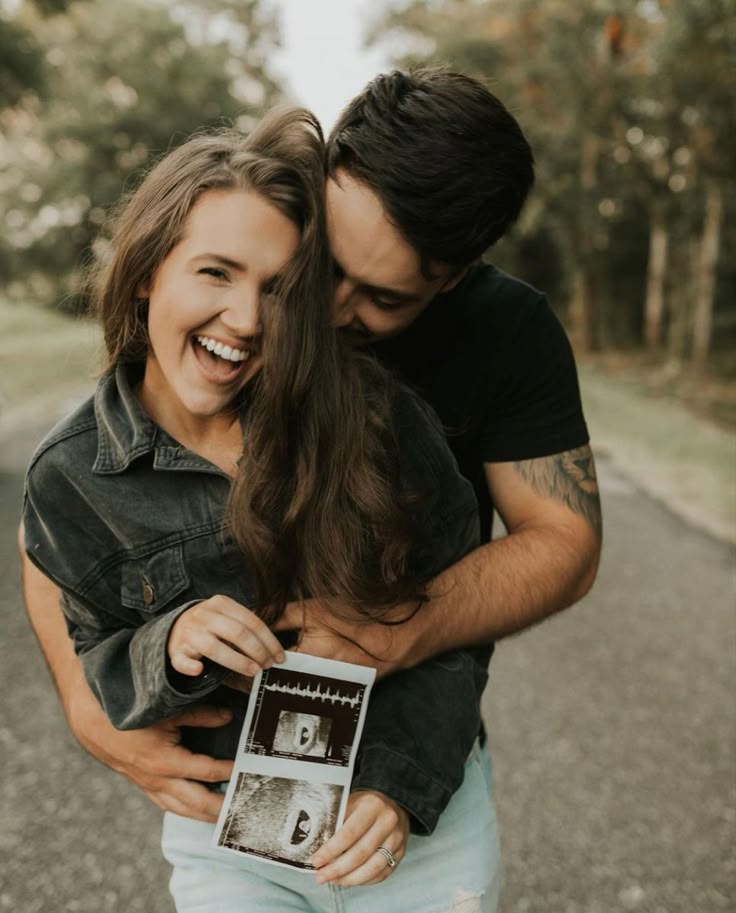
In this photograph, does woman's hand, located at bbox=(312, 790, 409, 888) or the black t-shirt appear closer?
woman's hand, located at bbox=(312, 790, 409, 888)

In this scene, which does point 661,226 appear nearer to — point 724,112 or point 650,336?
point 650,336

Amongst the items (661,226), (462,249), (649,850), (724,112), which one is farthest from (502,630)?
(661,226)

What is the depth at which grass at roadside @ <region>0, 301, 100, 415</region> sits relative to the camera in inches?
527

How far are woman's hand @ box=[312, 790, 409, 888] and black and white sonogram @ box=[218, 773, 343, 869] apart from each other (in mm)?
40

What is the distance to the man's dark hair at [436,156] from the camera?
196cm

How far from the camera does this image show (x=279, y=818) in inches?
58.6

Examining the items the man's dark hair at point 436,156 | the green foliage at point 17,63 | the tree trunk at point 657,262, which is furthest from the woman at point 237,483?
the tree trunk at point 657,262

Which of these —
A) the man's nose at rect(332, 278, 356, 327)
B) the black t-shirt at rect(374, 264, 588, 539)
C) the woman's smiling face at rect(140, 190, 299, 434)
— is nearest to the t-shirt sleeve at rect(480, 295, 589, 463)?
the black t-shirt at rect(374, 264, 588, 539)

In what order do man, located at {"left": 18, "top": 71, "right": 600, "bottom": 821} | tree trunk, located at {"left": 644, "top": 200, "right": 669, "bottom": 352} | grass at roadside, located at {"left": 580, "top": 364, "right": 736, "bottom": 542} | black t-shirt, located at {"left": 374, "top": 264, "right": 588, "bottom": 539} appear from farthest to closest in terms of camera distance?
tree trunk, located at {"left": 644, "top": 200, "right": 669, "bottom": 352} < grass at roadside, located at {"left": 580, "top": 364, "right": 736, "bottom": 542} < black t-shirt, located at {"left": 374, "top": 264, "right": 588, "bottom": 539} < man, located at {"left": 18, "top": 71, "right": 600, "bottom": 821}

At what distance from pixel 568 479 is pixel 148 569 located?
109 centimetres

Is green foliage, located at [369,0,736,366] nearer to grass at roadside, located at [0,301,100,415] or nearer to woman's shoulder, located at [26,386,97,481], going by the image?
grass at roadside, located at [0,301,100,415]

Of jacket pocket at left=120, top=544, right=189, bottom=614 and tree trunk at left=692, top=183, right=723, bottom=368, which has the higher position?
jacket pocket at left=120, top=544, right=189, bottom=614

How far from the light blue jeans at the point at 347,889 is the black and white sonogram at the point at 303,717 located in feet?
0.85

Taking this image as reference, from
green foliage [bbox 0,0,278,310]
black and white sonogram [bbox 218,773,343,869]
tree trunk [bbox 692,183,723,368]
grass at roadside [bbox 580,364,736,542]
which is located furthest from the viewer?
green foliage [bbox 0,0,278,310]
